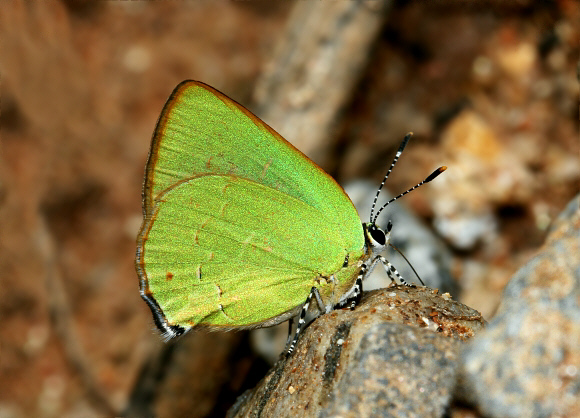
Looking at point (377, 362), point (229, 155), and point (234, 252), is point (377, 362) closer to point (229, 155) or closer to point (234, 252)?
point (234, 252)

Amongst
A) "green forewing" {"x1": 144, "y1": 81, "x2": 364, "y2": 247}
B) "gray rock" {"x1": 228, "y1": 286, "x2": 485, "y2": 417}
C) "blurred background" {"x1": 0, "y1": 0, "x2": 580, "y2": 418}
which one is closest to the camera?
"gray rock" {"x1": 228, "y1": 286, "x2": 485, "y2": 417}

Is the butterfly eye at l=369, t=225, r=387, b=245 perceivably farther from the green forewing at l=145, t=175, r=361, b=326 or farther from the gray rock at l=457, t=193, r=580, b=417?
the gray rock at l=457, t=193, r=580, b=417

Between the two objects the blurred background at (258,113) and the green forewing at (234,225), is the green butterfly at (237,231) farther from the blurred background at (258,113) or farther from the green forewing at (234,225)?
the blurred background at (258,113)

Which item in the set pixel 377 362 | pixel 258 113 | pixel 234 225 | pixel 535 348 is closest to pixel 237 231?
pixel 234 225

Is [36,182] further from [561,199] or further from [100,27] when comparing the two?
[561,199]

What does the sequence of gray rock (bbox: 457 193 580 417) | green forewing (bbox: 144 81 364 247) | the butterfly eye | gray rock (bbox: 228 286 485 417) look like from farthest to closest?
the butterfly eye
green forewing (bbox: 144 81 364 247)
gray rock (bbox: 228 286 485 417)
gray rock (bbox: 457 193 580 417)

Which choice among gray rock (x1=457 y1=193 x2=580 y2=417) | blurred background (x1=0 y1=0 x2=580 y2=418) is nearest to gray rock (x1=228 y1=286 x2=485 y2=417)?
gray rock (x1=457 y1=193 x2=580 y2=417)
